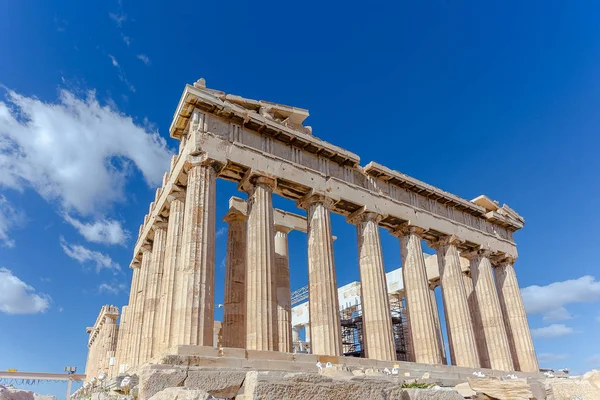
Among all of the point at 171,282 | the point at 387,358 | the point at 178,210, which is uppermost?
the point at 178,210

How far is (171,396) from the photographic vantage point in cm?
574

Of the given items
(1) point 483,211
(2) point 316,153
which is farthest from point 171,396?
(1) point 483,211

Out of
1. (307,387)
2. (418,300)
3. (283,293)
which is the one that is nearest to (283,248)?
(283,293)

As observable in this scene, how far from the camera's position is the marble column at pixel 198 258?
1574cm

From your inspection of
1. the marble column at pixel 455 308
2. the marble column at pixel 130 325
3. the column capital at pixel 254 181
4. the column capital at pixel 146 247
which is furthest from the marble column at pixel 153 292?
the marble column at pixel 455 308

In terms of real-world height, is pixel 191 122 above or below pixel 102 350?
above

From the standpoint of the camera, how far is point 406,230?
25.8 metres

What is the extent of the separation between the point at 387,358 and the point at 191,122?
13.2 meters

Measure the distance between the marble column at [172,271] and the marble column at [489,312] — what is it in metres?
18.5

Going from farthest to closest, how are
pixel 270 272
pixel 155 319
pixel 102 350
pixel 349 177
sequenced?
pixel 102 350 < pixel 349 177 < pixel 155 319 < pixel 270 272

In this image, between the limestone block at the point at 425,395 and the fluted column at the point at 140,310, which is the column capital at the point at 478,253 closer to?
the fluted column at the point at 140,310

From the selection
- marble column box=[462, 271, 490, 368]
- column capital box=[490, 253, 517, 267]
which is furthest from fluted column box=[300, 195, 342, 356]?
column capital box=[490, 253, 517, 267]

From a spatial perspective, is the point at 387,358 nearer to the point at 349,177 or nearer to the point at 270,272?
the point at 270,272

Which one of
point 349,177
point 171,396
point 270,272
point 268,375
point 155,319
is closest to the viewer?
point 171,396
